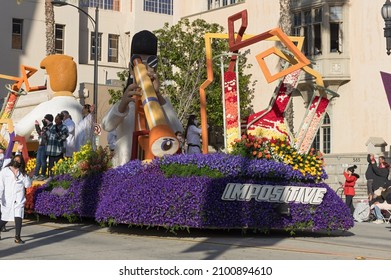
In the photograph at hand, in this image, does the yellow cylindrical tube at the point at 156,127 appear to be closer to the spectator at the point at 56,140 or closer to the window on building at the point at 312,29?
the spectator at the point at 56,140

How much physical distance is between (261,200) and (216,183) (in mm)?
907

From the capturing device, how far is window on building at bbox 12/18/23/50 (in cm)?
4953

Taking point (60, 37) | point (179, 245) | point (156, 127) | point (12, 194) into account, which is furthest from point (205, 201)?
point (60, 37)

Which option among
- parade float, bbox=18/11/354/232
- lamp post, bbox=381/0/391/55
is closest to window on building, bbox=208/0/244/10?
lamp post, bbox=381/0/391/55

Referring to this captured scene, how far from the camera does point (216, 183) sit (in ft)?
45.5

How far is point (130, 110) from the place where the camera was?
53.7 feet

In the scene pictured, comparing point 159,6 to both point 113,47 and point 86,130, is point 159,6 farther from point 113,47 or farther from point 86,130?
point 86,130

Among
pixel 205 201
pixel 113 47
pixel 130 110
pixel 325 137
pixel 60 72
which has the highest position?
pixel 113 47

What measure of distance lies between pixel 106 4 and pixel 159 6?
3675 mm

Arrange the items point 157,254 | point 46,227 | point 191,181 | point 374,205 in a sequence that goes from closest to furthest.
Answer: point 157,254 → point 191,181 → point 46,227 → point 374,205

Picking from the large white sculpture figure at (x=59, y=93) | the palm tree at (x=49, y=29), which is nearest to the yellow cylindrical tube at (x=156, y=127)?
the large white sculpture figure at (x=59, y=93)

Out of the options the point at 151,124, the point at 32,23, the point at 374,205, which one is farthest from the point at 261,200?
the point at 32,23
